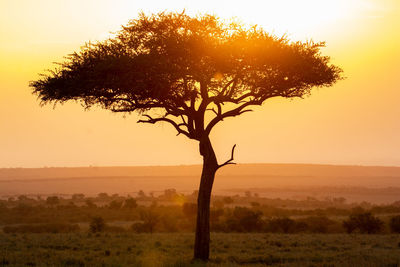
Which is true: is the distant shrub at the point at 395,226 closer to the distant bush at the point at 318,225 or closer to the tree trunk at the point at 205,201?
the distant bush at the point at 318,225

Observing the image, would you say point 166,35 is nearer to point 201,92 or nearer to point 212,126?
point 201,92

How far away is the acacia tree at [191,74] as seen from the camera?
2166cm

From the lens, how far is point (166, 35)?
73.8ft

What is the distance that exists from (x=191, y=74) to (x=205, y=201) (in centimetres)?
506

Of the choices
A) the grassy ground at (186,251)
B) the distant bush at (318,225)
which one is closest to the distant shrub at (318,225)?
the distant bush at (318,225)

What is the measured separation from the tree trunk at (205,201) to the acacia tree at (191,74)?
0.13ft

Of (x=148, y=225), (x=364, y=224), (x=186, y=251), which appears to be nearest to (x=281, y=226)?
(x=364, y=224)

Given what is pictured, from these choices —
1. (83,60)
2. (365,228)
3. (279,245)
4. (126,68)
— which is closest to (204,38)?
(126,68)

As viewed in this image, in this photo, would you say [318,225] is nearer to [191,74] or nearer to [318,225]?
[318,225]

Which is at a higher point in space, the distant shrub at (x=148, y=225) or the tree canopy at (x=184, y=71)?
the tree canopy at (x=184, y=71)

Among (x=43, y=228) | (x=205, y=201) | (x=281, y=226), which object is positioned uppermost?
(x=205, y=201)

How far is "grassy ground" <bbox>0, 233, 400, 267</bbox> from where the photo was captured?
22.0 m

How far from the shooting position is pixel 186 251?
26.1 metres

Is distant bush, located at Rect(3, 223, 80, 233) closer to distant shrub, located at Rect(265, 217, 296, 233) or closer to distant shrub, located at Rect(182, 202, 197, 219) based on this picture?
distant shrub, located at Rect(182, 202, 197, 219)
